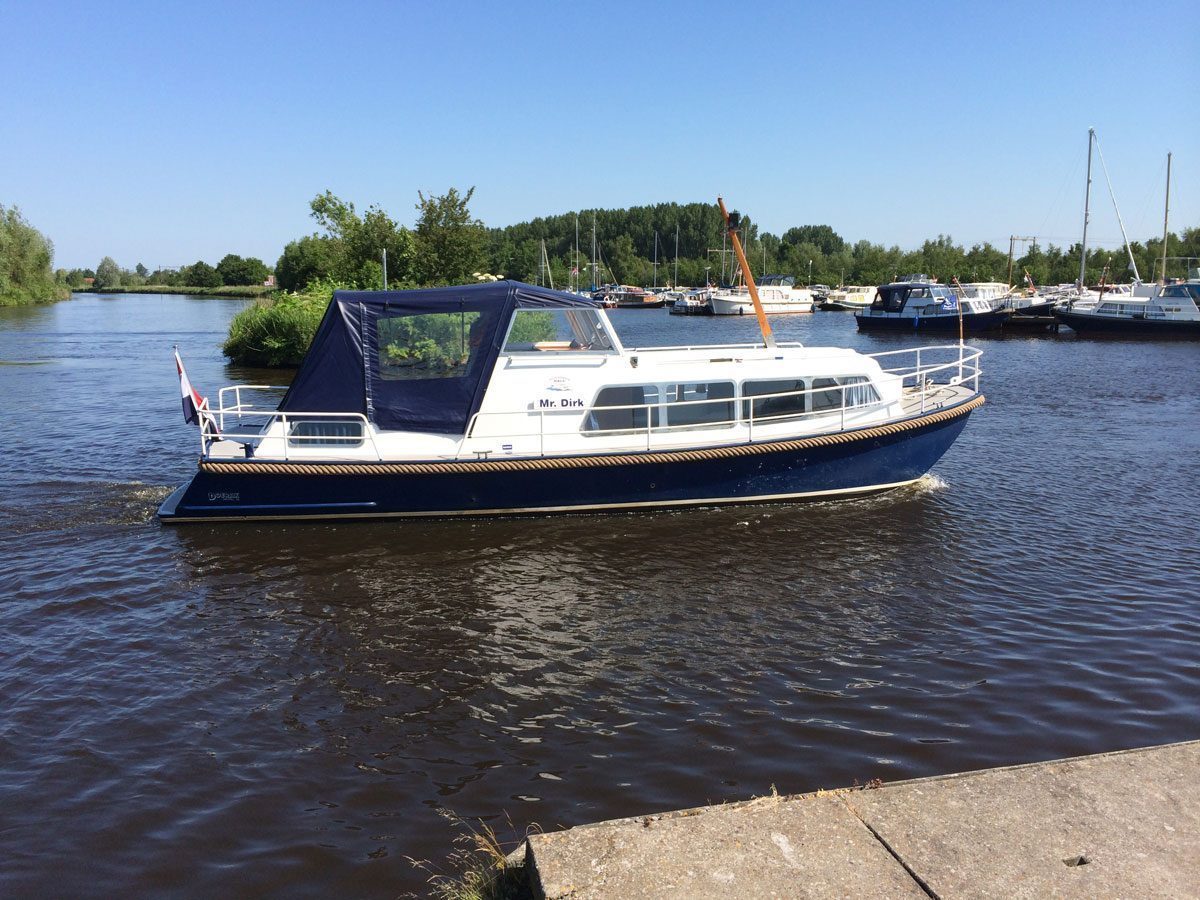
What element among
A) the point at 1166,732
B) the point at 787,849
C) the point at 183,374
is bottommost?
the point at 1166,732

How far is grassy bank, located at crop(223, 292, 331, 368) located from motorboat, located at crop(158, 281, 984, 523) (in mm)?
20172

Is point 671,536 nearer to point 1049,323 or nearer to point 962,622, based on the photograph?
point 962,622

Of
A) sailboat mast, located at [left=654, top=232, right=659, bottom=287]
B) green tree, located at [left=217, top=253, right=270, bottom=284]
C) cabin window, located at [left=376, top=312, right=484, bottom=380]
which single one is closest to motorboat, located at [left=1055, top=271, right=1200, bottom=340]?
cabin window, located at [left=376, top=312, right=484, bottom=380]

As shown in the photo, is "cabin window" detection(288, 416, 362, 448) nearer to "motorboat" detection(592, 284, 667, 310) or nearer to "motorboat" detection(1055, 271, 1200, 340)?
"motorboat" detection(1055, 271, 1200, 340)

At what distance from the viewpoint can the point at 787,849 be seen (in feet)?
15.5

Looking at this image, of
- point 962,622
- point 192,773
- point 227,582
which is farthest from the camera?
point 227,582

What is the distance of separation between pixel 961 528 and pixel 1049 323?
5101 cm

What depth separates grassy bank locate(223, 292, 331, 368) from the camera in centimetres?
3325

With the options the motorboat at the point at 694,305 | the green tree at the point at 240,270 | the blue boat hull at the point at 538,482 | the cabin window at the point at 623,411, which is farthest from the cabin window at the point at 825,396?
the green tree at the point at 240,270

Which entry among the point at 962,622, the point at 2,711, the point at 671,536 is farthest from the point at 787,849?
the point at 671,536

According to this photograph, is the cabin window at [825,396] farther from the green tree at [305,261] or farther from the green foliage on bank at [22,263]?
the green foliage on bank at [22,263]

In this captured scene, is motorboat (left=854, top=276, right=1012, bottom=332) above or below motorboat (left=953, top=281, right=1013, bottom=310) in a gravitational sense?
below

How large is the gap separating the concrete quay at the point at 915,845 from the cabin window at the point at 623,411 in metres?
8.57

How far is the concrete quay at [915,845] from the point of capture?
14.6ft
